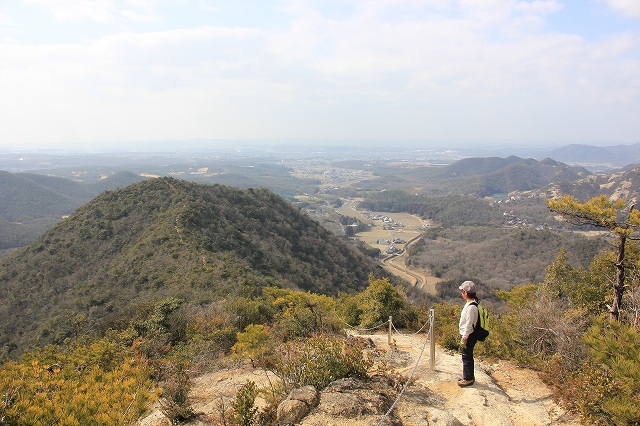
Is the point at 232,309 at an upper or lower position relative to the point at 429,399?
lower

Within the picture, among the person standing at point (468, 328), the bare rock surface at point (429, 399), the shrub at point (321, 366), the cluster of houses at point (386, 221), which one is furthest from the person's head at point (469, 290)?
the cluster of houses at point (386, 221)

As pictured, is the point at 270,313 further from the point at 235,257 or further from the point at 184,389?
the point at 235,257

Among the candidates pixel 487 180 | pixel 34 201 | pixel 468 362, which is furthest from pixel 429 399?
pixel 487 180

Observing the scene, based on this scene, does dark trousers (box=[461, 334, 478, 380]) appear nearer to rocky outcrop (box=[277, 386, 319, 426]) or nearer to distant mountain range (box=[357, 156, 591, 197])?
rocky outcrop (box=[277, 386, 319, 426])

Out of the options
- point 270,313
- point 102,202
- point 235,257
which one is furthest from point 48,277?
point 270,313

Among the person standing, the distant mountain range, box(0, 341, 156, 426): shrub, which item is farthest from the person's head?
the distant mountain range

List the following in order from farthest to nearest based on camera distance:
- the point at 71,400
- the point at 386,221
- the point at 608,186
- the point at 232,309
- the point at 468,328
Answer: the point at 386,221
the point at 608,186
the point at 232,309
the point at 468,328
the point at 71,400

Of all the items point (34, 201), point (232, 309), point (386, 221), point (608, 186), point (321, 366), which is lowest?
point (386, 221)

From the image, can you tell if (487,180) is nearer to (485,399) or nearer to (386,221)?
(386,221)
